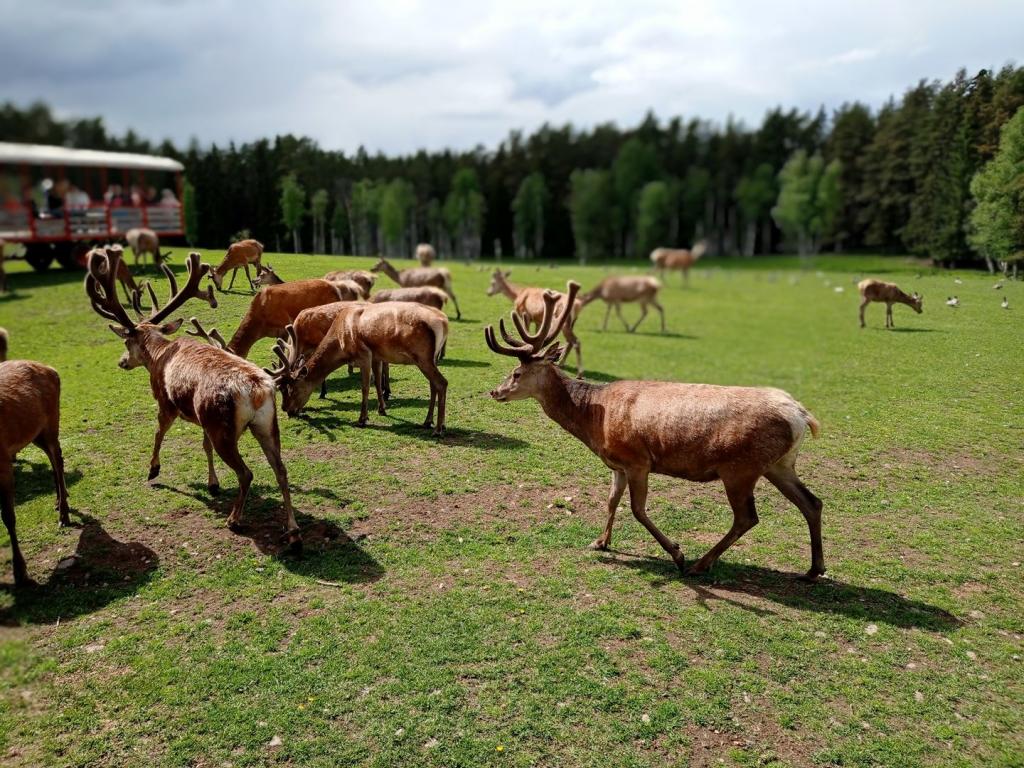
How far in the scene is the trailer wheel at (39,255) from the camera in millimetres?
7414

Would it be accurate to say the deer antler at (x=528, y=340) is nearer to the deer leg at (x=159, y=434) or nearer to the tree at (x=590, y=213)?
the deer leg at (x=159, y=434)

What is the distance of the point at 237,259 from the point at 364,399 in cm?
257

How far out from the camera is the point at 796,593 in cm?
627

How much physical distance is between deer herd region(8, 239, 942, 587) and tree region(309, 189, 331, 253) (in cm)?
85

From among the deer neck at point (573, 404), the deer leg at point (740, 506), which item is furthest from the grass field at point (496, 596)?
the deer neck at point (573, 404)

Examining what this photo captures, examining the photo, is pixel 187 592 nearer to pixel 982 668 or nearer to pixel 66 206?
pixel 66 206

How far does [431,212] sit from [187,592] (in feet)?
70.6

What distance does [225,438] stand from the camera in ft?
22.1

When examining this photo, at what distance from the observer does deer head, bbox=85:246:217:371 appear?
7.66m

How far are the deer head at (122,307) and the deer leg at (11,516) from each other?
2.29 meters

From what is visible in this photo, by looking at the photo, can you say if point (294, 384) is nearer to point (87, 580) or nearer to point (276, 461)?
point (276, 461)

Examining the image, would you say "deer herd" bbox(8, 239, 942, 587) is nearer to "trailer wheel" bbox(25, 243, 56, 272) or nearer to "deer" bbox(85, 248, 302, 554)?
"deer" bbox(85, 248, 302, 554)

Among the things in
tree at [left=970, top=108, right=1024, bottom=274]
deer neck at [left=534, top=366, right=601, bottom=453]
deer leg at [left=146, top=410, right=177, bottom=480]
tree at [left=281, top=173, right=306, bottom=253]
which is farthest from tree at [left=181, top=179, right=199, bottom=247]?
tree at [left=970, top=108, right=1024, bottom=274]

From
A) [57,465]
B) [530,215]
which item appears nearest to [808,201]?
[530,215]
